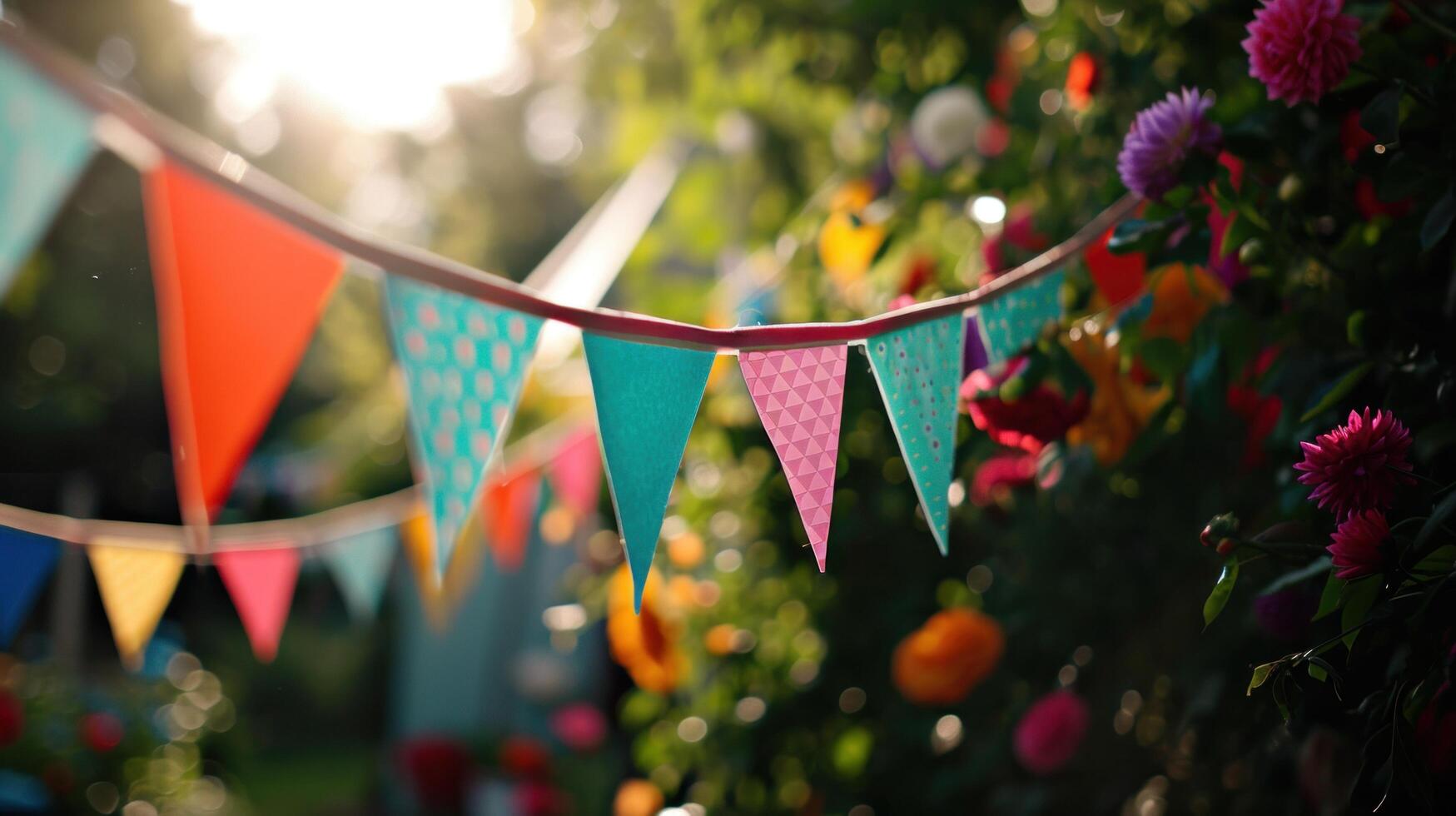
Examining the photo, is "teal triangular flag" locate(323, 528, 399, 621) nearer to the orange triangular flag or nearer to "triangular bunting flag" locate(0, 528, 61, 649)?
"triangular bunting flag" locate(0, 528, 61, 649)

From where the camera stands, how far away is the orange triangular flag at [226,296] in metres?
0.93

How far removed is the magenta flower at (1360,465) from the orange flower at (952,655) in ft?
2.78

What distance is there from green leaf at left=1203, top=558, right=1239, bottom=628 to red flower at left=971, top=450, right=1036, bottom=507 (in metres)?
0.60

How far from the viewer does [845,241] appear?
1.83 metres

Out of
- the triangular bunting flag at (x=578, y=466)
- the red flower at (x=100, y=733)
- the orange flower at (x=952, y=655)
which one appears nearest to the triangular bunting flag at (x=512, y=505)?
the triangular bunting flag at (x=578, y=466)

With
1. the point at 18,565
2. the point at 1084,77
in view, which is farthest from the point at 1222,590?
the point at 18,565

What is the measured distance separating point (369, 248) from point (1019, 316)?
0.68 meters

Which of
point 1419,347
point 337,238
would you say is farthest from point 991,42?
point 337,238

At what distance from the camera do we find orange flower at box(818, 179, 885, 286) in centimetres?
175

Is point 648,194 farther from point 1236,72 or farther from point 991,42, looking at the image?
point 1236,72

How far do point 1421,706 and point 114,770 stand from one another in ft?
12.7

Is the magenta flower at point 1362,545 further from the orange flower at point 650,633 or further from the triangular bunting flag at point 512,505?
the triangular bunting flag at point 512,505

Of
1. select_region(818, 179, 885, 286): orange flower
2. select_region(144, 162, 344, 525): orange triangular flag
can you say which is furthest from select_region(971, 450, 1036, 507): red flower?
select_region(144, 162, 344, 525): orange triangular flag

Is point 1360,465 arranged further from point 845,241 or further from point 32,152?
point 845,241
